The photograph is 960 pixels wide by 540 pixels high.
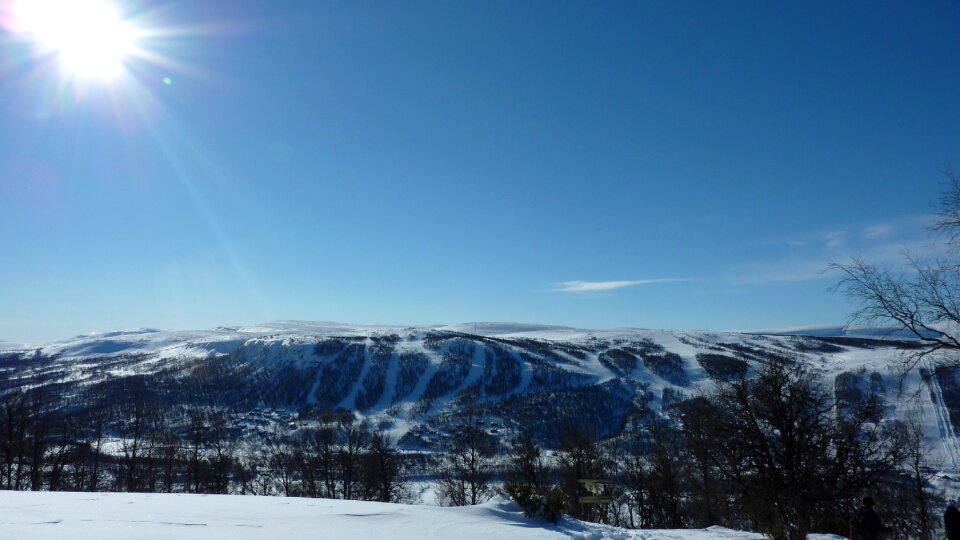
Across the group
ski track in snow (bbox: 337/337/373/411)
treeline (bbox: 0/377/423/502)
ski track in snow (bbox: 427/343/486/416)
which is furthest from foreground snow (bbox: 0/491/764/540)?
ski track in snow (bbox: 337/337/373/411)

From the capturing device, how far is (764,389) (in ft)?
60.2

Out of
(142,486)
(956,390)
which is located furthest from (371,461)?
(956,390)

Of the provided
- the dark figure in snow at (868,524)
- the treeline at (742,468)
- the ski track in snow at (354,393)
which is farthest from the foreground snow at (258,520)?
the ski track in snow at (354,393)

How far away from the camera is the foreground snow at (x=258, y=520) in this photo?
6.89m

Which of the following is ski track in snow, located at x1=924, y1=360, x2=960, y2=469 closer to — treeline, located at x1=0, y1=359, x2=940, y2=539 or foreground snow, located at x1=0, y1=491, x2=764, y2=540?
treeline, located at x1=0, y1=359, x2=940, y2=539

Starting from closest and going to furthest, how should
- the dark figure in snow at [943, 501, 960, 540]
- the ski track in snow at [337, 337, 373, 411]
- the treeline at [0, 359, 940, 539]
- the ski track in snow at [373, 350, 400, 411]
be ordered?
the dark figure in snow at [943, 501, 960, 540], the treeline at [0, 359, 940, 539], the ski track in snow at [373, 350, 400, 411], the ski track in snow at [337, 337, 373, 411]

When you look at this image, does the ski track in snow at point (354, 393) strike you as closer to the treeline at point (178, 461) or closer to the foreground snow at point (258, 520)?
the treeline at point (178, 461)

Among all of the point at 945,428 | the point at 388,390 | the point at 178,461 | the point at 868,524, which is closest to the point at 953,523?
the point at 868,524

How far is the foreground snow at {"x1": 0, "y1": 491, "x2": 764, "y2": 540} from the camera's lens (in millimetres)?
6895

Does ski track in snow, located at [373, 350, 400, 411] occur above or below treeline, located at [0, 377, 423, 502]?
below

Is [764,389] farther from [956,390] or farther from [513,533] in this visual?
[956,390]

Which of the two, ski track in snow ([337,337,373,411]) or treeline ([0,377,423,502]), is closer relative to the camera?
treeline ([0,377,423,502])

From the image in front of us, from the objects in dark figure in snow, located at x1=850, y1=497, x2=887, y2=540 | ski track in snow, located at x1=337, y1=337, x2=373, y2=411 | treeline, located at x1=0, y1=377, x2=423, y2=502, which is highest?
dark figure in snow, located at x1=850, y1=497, x2=887, y2=540

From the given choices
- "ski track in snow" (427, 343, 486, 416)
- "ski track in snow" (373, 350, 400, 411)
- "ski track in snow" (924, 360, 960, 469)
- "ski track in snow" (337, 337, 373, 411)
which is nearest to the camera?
"ski track in snow" (924, 360, 960, 469)
